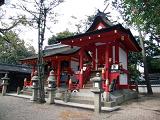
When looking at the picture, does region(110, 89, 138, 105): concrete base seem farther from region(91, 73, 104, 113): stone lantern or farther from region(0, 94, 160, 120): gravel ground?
region(91, 73, 104, 113): stone lantern

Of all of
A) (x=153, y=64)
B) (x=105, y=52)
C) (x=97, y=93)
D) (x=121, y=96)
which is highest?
(x=153, y=64)

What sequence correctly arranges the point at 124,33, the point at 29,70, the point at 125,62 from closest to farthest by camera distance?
the point at 124,33
the point at 125,62
the point at 29,70

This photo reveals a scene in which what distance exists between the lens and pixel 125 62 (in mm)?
20422

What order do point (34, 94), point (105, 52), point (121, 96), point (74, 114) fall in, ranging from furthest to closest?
point (105, 52)
point (34, 94)
point (121, 96)
point (74, 114)

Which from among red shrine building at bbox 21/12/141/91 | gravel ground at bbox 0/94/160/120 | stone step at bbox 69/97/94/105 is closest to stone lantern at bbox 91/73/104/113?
gravel ground at bbox 0/94/160/120

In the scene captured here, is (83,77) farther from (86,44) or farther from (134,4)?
(134,4)

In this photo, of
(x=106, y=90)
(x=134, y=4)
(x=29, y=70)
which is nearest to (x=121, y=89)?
(x=106, y=90)

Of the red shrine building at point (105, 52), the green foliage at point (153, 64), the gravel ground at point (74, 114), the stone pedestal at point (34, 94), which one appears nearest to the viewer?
the gravel ground at point (74, 114)

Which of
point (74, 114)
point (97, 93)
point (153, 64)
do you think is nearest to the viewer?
point (74, 114)

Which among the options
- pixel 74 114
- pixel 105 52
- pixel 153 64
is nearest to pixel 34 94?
pixel 74 114

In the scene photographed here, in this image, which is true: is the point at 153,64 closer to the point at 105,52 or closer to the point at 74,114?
the point at 105,52

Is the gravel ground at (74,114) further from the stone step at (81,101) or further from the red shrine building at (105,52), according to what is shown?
the red shrine building at (105,52)

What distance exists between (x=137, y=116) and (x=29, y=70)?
22265 millimetres

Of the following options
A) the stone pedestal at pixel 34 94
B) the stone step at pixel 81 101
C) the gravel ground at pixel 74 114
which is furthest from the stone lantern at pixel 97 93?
the stone pedestal at pixel 34 94
